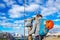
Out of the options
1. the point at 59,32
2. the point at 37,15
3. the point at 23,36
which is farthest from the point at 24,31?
the point at 59,32

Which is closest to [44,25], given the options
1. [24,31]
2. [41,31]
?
[41,31]

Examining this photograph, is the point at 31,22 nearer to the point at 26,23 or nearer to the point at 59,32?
the point at 26,23

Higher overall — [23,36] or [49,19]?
[49,19]

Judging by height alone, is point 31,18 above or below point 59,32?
above

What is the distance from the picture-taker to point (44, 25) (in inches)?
152

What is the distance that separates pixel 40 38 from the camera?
3.88m

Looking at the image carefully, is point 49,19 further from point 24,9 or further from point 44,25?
point 24,9

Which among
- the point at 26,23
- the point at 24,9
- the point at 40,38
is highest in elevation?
the point at 24,9

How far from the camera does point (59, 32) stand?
3.88 metres

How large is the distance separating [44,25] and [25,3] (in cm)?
49

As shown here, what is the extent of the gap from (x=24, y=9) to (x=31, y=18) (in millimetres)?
195

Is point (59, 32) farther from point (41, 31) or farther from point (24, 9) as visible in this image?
point (24, 9)

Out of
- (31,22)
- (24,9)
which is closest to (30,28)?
(31,22)

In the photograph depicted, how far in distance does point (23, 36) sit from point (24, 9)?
0.46 meters
